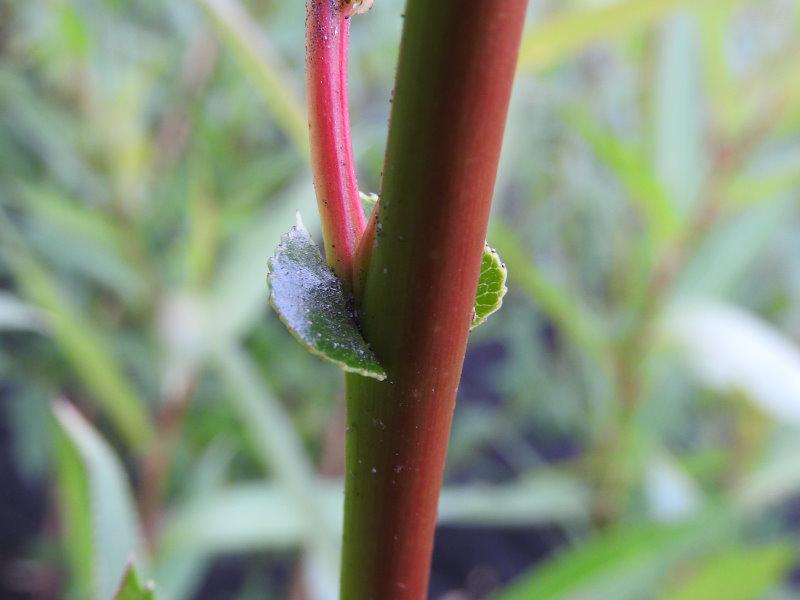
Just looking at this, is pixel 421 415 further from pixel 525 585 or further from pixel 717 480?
pixel 717 480

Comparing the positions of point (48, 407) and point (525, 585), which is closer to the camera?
point (525, 585)

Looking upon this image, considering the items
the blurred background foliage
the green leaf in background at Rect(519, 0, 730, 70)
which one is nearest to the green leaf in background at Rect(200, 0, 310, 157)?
the blurred background foliage

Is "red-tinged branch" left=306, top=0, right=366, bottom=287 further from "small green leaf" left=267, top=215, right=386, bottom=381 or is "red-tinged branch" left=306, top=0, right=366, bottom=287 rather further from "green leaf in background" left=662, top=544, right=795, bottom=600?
"green leaf in background" left=662, top=544, right=795, bottom=600

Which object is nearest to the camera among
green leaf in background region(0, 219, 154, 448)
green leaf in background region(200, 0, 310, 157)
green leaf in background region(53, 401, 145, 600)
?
green leaf in background region(53, 401, 145, 600)

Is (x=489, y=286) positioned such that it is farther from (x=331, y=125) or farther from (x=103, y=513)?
(x=103, y=513)

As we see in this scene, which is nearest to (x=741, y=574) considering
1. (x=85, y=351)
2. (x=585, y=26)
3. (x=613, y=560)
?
(x=613, y=560)

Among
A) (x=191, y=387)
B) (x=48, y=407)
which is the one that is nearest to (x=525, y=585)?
(x=191, y=387)
